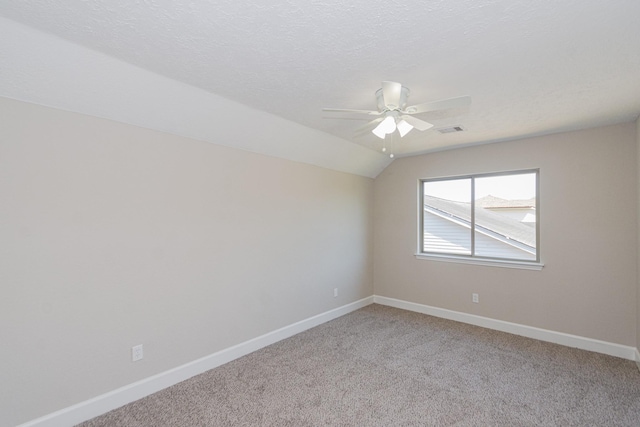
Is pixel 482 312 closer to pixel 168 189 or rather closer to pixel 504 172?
pixel 504 172

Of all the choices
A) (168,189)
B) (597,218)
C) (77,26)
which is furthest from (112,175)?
(597,218)

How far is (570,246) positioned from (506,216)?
2.47 feet

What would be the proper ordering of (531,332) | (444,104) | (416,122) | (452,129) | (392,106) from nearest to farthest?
1. (444,104)
2. (392,106)
3. (416,122)
4. (452,129)
5. (531,332)

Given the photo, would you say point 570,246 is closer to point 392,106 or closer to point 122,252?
point 392,106

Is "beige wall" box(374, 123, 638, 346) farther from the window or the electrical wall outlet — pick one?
the electrical wall outlet

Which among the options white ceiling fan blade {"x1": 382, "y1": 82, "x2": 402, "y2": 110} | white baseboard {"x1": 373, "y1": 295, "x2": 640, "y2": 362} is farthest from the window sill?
white ceiling fan blade {"x1": 382, "y1": 82, "x2": 402, "y2": 110}

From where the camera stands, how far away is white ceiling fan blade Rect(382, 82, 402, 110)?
6.34ft

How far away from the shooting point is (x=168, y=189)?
2.66m

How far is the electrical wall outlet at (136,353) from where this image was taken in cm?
244

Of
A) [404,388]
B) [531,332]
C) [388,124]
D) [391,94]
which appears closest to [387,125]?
[388,124]

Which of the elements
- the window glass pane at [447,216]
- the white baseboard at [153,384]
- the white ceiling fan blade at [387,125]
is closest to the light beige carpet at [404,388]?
the white baseboard at [153,384]

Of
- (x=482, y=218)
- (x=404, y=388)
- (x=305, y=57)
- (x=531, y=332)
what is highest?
(x=305, y=57)

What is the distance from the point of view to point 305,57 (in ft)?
6.28

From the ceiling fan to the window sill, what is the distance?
2497 mm
